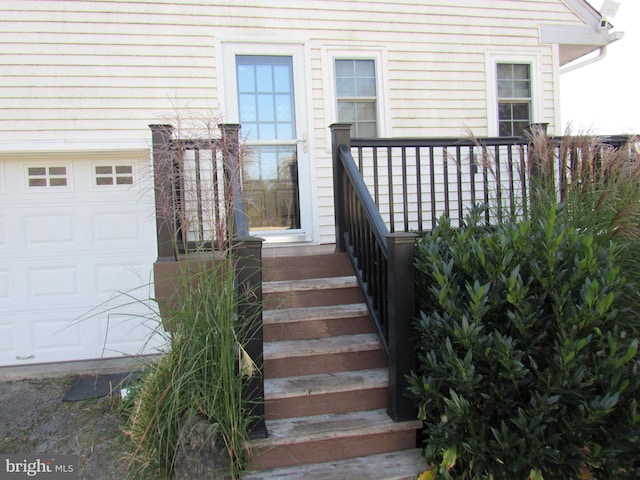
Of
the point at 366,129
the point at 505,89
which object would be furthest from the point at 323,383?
the point at 505,89

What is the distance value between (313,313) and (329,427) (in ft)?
2.70

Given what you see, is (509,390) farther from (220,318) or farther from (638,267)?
(220,318)

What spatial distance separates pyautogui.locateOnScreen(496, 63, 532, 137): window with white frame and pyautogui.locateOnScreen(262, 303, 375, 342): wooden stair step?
3.76m

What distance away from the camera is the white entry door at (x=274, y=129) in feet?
16.6

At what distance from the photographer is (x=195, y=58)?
4.99 metres

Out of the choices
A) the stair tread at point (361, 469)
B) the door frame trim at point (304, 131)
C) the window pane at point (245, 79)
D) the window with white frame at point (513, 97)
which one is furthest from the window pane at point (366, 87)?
the stair tread at point (361, 469)

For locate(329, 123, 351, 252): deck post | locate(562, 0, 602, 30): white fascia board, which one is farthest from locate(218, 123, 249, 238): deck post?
locate(562, 0, 602, 30): white fascia board

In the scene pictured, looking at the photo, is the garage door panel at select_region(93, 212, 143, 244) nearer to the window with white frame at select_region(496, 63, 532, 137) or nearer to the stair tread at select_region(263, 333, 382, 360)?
the stair tread at select_region(263, 333, 382, 360)

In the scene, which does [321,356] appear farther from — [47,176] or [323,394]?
[47,176]

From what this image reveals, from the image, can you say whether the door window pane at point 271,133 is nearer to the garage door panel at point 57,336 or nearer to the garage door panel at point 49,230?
the garage door panel at point 49,230

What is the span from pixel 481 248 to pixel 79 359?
4.56 metres

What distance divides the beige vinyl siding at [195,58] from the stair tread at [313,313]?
6.62 ft

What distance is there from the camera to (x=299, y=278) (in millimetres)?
3535

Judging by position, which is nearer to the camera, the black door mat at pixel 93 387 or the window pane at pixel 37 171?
the black door mat at pixel 93 387
